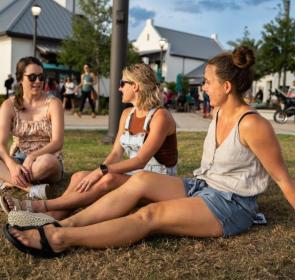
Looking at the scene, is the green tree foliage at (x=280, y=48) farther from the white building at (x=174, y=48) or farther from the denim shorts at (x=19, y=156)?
the white building at (x=174, y=48)

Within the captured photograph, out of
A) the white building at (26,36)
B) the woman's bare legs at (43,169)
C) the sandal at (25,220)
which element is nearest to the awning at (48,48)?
the white building at (26,36)

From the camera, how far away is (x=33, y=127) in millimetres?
4434

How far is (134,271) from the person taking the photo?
98.7 inches

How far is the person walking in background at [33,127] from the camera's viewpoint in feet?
13.8

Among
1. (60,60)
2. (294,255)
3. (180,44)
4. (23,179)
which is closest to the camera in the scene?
(294,255)

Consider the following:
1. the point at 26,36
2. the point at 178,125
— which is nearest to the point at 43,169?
the point at 178,125

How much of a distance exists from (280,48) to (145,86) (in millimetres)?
20998

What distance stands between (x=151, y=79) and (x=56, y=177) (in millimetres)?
1385

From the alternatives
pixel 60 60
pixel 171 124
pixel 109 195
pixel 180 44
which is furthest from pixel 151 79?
pixel 180 44

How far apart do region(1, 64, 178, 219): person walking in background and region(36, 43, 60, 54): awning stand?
90.3ft

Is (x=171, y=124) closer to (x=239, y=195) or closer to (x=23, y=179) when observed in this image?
(x=239, y=195)

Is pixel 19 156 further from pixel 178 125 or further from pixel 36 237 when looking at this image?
pixel 178 125

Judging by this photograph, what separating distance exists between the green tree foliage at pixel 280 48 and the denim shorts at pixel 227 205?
820 inches

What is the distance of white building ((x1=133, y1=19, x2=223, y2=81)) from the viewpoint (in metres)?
50.6
